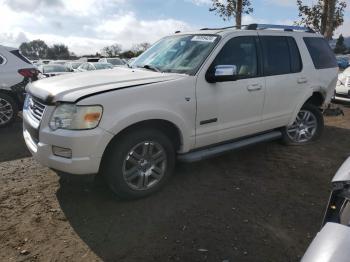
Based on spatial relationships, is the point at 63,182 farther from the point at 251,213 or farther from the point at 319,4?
the point at 319,4

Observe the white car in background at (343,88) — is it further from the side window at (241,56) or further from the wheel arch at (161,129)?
the wheel arch at (161,129)

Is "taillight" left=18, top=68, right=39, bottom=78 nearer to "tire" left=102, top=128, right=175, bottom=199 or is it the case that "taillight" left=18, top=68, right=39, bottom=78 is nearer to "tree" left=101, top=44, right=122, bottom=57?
"tire" left=102, top=128, right=175, bottom=199

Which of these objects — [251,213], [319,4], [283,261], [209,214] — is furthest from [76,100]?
[319,4]

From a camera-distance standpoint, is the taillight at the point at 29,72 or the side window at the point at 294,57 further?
the taillight at the point at 29,72

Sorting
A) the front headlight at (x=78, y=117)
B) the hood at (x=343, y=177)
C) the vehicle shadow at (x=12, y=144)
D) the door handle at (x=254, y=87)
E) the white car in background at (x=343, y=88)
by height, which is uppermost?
the door handle at (x=254, y=87)

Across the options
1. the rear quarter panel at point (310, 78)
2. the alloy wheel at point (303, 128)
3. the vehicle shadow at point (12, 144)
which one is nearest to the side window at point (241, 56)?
the rear quarter panel at point (310, 78)

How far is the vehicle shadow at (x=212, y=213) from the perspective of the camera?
304 centimetres

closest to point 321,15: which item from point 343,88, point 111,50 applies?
point 343,88

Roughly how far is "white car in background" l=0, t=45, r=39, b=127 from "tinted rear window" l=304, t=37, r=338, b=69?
5.47 m

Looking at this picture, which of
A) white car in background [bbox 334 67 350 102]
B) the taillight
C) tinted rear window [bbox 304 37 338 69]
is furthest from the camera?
white car in background [bbox 334 67 350 102]

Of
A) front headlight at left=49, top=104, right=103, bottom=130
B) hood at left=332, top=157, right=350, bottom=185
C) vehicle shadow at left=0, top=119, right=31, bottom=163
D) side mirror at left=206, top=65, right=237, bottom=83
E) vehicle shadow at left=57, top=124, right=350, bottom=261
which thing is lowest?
vehicle shadow at left=57, top=124, right=350, bottom=261

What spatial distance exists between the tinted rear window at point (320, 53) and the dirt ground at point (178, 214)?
173 cm

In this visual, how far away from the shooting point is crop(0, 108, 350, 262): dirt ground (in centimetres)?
302

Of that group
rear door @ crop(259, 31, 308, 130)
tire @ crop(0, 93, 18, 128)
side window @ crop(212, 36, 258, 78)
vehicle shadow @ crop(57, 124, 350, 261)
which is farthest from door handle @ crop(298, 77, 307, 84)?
tire @ crop(0, 93, 18, 128)
